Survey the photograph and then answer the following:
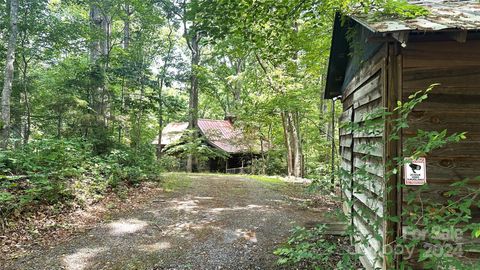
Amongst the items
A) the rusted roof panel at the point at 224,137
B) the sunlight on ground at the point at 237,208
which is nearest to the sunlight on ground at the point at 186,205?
the sunlight on ground at the point at 237,208

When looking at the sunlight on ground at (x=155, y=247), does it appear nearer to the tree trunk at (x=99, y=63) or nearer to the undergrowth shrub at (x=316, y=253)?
the undergrowth shrub at (x=316, y=253)

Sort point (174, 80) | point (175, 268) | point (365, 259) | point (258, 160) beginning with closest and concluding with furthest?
point (365, 259) < point (175, 268) < point (174, 80) < point (258, 160)

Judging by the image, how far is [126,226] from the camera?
20.6 feet

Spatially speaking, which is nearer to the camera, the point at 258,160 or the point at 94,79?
the point at 94,79

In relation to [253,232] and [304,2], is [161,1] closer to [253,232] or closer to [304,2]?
[304,2]

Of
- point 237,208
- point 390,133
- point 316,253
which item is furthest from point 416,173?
point 237,208

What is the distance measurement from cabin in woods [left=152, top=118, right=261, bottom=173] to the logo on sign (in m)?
16.6

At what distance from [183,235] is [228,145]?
16.3 metres

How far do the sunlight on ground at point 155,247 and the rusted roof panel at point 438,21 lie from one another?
14.7 ft

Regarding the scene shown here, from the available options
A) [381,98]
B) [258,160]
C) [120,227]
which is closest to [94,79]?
[120,227]

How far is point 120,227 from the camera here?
6.20m

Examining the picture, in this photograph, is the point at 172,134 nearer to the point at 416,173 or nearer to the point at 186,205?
the point at 186,205

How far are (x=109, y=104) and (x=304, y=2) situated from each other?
9.75m

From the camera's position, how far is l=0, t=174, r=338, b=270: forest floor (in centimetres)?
463
